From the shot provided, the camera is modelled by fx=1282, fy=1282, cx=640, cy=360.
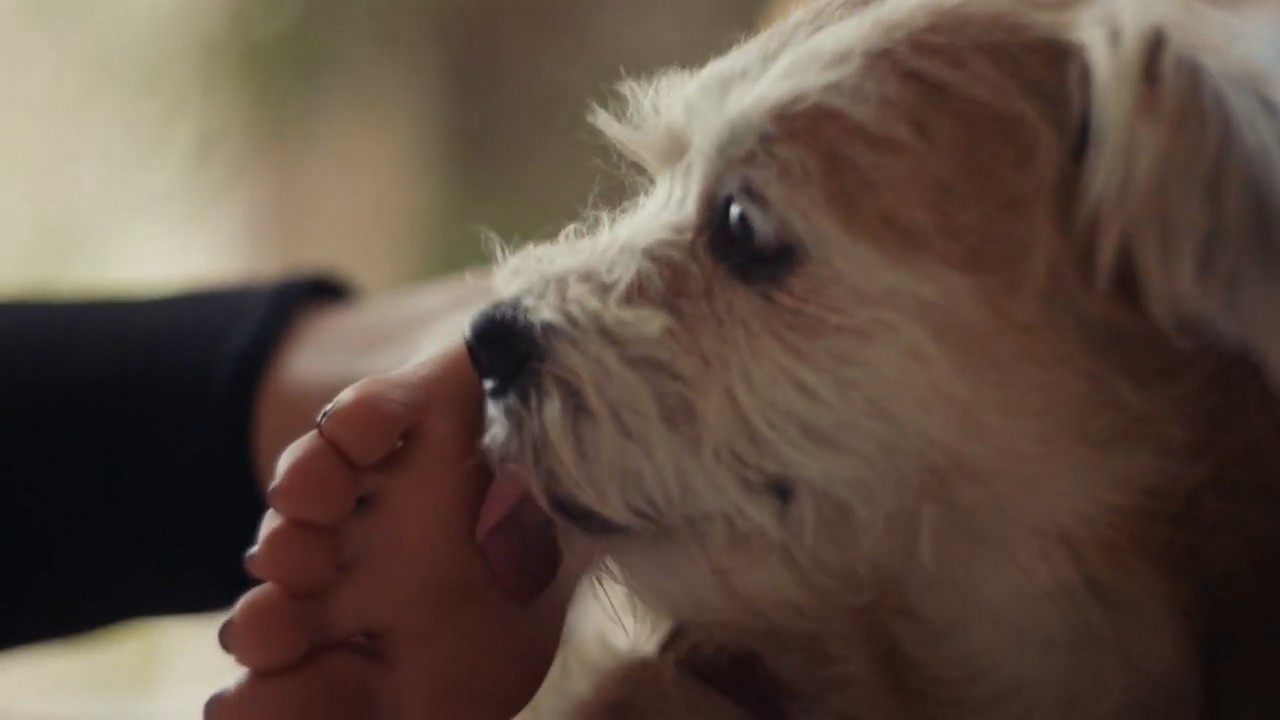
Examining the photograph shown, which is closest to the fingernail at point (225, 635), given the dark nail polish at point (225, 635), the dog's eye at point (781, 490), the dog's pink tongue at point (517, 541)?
the dark nail polish at point (225, 635)

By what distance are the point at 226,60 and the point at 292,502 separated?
1.67 metres

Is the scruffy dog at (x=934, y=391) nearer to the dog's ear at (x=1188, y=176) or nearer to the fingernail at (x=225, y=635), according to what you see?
the dog's ear at (x=1188, y=176)

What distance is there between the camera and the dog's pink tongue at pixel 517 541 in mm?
772

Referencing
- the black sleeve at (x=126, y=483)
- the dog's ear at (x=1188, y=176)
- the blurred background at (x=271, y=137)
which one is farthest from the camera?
the blurred background at (x=271, y=137)

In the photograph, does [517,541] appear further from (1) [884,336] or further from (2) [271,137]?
(2) [271,137]

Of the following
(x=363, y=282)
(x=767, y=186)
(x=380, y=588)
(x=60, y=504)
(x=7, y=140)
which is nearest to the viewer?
(x=767, y=186)

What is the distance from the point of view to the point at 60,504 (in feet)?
3.91

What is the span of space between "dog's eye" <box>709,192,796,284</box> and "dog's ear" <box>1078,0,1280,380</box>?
6.1 inches

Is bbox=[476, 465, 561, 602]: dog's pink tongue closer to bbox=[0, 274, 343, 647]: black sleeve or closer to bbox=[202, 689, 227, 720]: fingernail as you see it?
bbox=[202, 689, 227, 720]: fingernail

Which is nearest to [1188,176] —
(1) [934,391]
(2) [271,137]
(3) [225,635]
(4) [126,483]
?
(1) [934,391]

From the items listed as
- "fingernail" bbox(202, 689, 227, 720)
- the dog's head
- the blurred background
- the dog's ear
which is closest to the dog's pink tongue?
the dog's head

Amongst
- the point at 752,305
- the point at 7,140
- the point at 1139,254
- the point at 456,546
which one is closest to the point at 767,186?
the point at 752,305

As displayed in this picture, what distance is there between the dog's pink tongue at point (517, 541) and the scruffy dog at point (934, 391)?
0.07 metres

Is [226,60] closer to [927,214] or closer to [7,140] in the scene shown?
[7,140]
